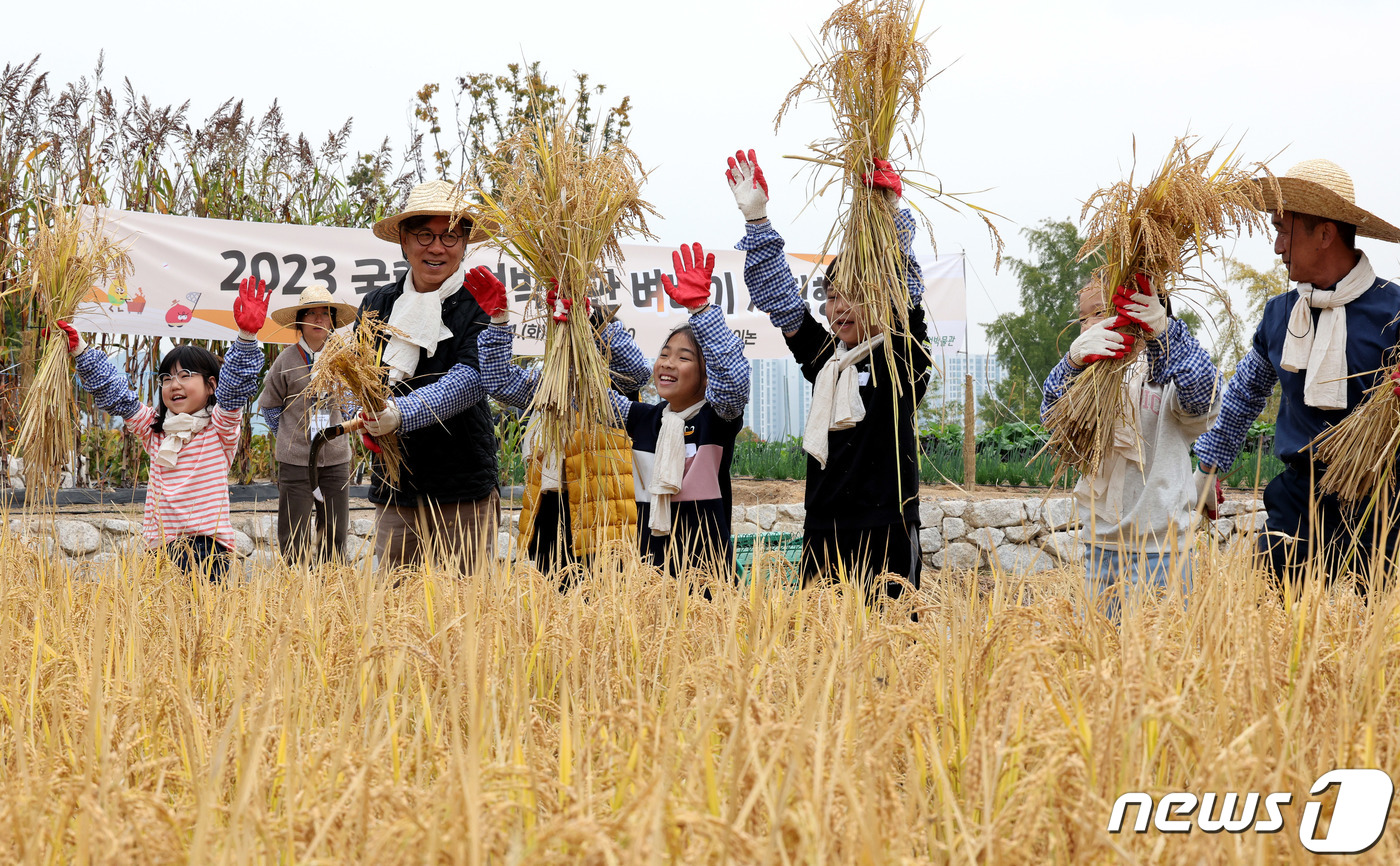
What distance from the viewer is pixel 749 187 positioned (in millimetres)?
3299

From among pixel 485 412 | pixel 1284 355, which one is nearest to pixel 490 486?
pixel 485 412

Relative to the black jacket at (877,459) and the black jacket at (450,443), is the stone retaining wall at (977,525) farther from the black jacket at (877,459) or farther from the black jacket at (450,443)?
the black jacket at (877,459)

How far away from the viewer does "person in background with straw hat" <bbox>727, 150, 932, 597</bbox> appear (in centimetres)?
321

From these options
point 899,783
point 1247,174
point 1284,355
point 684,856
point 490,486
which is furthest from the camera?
point 490,486

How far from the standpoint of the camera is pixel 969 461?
8242mm

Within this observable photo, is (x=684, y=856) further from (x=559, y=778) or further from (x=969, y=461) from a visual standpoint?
(x=969, y=461)

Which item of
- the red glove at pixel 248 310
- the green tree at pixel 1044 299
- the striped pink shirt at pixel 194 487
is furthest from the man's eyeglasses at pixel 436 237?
the green tree at pixel 1044 299

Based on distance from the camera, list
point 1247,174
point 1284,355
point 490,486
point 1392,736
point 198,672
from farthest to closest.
A: point 490,486
point 1284,355
point 1247,174
point 198,672
point 1392,736

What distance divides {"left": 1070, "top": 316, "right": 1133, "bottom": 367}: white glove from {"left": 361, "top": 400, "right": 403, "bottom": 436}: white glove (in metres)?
2.14

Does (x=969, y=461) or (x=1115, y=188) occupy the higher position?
(x=1115, y=188)

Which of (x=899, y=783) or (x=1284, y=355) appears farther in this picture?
(x=1284, y=355)

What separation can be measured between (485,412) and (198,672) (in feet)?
5.94

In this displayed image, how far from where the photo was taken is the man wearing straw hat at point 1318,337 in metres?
2.85

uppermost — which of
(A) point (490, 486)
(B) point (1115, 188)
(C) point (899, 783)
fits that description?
(B) point (1115, 188)
